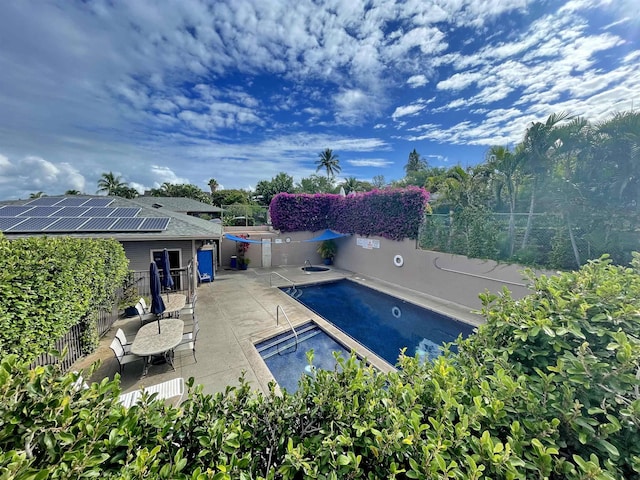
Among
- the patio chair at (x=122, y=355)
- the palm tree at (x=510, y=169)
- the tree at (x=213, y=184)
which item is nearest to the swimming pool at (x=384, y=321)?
the palm tree at (x=510, y=169)

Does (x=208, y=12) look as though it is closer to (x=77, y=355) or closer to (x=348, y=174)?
(x=77, y=355)

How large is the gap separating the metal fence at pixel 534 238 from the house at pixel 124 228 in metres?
10.8

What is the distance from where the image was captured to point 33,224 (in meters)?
9.71

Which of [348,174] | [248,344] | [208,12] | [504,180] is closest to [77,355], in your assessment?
[248,344]

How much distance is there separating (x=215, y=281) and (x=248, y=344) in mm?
8734

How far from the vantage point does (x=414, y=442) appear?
59.6 inches

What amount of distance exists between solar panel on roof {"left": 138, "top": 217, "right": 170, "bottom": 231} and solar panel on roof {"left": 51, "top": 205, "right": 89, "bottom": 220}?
9.01ft

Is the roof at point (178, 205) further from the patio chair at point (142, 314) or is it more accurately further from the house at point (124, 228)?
the patio chair at point (142, 314)

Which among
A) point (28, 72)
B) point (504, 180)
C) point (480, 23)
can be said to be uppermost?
point (480, 23)

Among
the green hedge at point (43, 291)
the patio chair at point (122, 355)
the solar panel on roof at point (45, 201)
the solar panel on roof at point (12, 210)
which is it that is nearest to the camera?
the green hedge at point (43, 291)

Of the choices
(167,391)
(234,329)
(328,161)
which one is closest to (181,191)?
(328,161)

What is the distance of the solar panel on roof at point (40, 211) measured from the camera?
35.0 feet

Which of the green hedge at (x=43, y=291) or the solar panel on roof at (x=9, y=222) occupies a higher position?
the solar panel on roof at (x=9, y=222)

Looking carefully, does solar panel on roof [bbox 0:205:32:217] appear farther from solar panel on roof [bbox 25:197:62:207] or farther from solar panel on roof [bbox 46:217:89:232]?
solar panel on roof [bbox 46:217:89:232]
